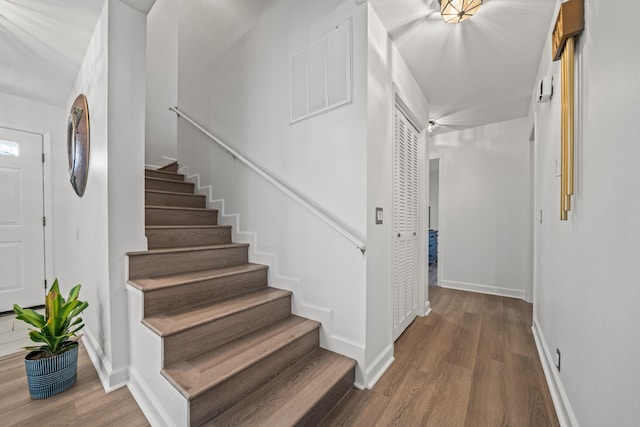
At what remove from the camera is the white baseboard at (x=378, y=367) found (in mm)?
1666

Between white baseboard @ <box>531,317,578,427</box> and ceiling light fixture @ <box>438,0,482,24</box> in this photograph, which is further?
ceiling light fixture @ <box>438,0,482,24</box>

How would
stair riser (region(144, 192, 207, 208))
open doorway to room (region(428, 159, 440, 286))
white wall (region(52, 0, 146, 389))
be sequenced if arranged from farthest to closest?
1. open doorway to room (region(428, 159, 440, 286))
2. stair riser (region(144, 192, 207, 208))
3. white wall (region(52, 0, 146, 389))

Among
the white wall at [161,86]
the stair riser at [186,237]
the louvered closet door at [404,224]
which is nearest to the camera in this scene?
the stair riser at [186,237]

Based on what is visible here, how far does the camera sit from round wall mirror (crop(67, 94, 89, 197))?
206cm

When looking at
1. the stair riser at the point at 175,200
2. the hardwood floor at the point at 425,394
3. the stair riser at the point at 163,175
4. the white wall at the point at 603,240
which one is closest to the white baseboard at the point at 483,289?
the hardwood floor at the point at 425,394

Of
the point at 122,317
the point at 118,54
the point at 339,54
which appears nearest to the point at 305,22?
the point at 339,54

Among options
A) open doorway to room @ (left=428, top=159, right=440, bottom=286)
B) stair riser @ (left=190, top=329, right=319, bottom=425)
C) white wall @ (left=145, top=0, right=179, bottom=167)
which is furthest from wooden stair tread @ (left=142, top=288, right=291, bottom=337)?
open doorway to room @ (left=428, top=159, right=440, bottom=286)

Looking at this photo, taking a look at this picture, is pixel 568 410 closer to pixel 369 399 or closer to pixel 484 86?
pixel 369 399

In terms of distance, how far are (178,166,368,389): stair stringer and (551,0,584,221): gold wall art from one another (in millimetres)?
1481

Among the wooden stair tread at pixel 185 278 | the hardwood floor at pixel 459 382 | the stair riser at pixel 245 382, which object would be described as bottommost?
the hardwood floor at pixel 459 382

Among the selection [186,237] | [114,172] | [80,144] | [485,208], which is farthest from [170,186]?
[485,208]

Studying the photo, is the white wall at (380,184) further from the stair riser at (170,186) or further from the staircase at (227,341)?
the stair riser at (170,186)

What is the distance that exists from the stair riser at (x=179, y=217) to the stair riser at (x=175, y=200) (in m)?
0.34

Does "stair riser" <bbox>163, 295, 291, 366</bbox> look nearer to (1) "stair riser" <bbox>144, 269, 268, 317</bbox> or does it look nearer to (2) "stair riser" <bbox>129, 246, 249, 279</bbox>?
(1) "stair riser" <bbox>144, 269, 268, 317</bbox>
